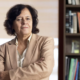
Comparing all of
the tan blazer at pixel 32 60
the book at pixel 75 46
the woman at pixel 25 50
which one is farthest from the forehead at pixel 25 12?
the book at pixel 75 46

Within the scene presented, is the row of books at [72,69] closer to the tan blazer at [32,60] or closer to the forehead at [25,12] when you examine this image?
the tan blazer at [32,60]

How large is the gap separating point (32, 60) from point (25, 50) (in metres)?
0.17

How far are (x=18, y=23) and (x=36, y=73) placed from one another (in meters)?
0.71

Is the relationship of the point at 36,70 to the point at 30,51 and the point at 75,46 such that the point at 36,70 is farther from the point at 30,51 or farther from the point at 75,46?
the point at 75,46

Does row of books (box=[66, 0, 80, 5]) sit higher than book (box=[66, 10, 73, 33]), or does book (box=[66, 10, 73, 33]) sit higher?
row of books (box=[66, 0, 80, 5])

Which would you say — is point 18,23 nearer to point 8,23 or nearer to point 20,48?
point 8,23

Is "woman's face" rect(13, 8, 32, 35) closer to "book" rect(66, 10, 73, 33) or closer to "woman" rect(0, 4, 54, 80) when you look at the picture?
"woman" rect(0, 4, 54, 80)

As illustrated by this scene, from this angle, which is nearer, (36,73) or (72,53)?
(36,73)

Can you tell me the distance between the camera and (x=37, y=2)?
2.13 metres

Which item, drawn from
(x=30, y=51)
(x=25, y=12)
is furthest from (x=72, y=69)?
(x=25, y=12)

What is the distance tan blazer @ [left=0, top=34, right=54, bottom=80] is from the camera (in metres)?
1.90

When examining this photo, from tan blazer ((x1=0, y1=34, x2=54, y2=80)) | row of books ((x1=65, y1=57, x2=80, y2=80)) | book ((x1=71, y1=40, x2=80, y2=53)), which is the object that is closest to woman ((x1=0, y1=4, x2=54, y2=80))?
tan blazer ((x1=0, y1=34, x2=54, y2=80))

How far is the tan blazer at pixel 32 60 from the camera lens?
6.23 feet

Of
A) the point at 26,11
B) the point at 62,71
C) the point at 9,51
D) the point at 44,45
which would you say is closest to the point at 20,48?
the point at 9,51
